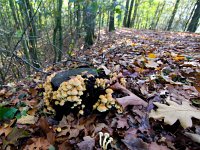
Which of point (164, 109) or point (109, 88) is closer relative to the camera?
point (164, 109)

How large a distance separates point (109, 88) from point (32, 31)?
5.89m

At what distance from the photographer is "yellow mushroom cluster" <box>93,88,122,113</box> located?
2.03 meters

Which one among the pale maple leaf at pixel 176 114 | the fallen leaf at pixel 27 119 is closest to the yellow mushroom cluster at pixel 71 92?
the fallen leaf at pixel 27 119

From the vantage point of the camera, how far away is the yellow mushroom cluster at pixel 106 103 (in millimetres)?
2025

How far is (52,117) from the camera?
2.25 m

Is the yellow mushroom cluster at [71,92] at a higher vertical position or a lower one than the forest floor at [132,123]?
higher

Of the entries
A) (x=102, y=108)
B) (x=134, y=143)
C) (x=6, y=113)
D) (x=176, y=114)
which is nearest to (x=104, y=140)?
(x=134, y=143)

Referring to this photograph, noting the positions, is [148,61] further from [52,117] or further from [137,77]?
[52,117]

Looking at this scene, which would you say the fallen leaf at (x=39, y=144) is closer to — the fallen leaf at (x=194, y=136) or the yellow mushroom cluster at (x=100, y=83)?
the yellow mushroom cluster at (x=100, y=83)

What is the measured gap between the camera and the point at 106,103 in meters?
2.08

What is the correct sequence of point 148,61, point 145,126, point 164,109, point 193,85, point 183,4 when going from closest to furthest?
1. point 164,109
2. point 145,126
3. point 193,85
4. point 148,61
5. point 183,4

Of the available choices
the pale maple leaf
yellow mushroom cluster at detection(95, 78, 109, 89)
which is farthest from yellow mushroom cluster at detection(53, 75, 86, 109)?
the pale maple leaf

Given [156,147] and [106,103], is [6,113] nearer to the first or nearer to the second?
[106,103]

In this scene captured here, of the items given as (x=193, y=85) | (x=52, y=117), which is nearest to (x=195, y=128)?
(x=193, y=85)
